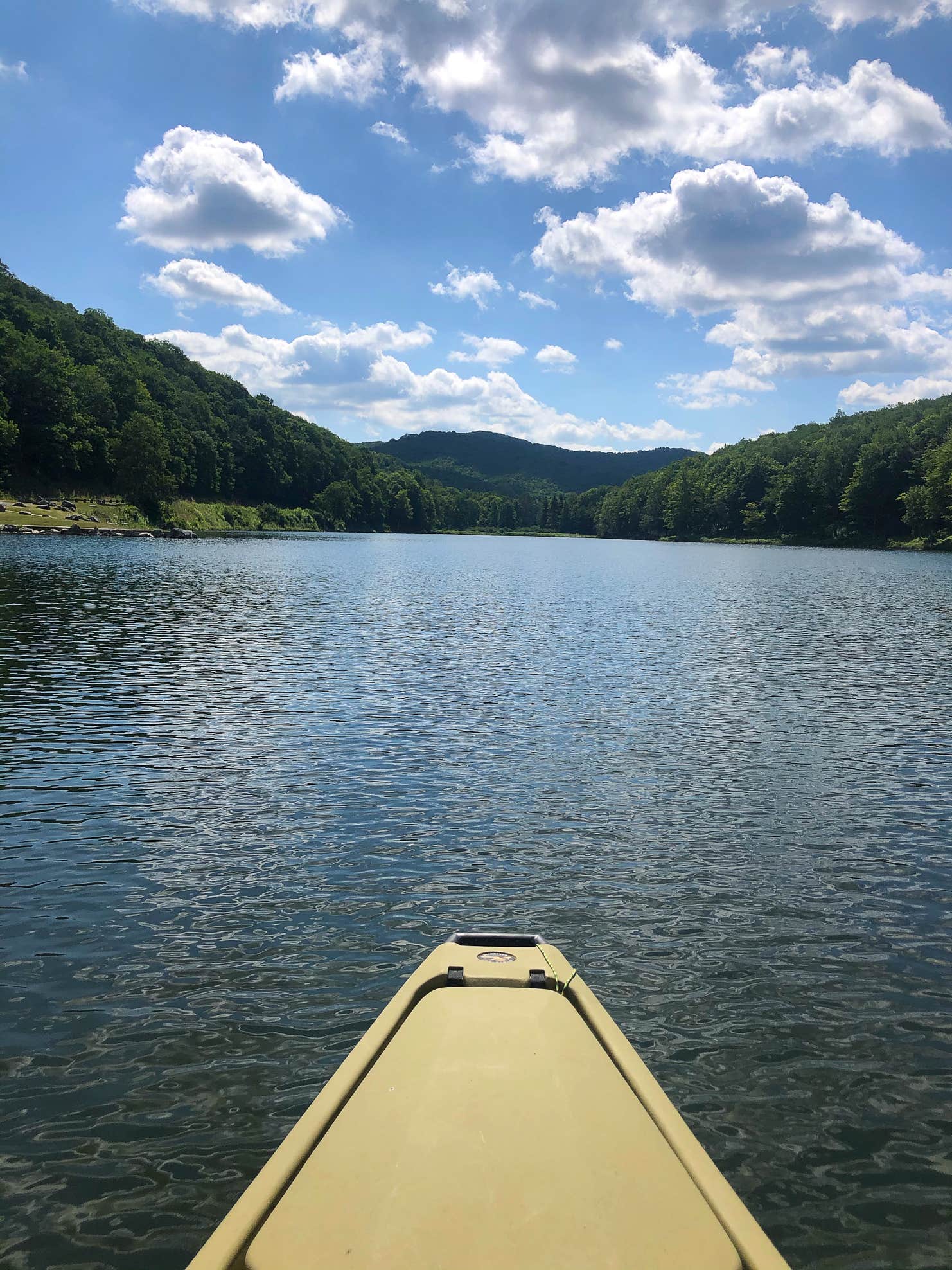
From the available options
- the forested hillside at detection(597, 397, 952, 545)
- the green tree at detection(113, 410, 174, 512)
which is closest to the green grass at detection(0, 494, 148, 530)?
the green tree at detection(113, 410, 174, 512)

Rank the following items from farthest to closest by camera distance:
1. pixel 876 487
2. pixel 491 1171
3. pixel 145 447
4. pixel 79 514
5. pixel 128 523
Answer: pixel 876 487, pixel 145 447, pixel 128 523, pixel 79 514, pixel 491 1171

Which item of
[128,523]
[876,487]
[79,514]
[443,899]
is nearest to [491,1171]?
[443,899]

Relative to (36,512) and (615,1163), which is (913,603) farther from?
(36,512)

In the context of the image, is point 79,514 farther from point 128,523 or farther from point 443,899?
point 443,899

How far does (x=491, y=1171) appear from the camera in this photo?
A: 14.4ft

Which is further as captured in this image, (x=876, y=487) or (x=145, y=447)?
(x=876, y=487)

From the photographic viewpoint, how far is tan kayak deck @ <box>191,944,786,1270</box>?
3.85 m

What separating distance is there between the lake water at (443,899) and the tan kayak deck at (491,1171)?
160 cm

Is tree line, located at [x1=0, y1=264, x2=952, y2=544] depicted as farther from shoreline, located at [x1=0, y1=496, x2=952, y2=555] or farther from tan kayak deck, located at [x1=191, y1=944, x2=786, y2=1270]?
tan kayak deck, located at [x1=191, y1=944, x2=786, y2=1270]

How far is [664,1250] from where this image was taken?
3.87 m

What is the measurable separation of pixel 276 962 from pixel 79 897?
325 centimetres

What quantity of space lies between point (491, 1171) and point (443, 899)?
6195 millimetres

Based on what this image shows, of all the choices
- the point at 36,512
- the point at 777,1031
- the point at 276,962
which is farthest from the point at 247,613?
the point at 36,512

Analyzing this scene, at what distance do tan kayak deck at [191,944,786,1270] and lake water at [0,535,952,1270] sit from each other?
63.0 inches
